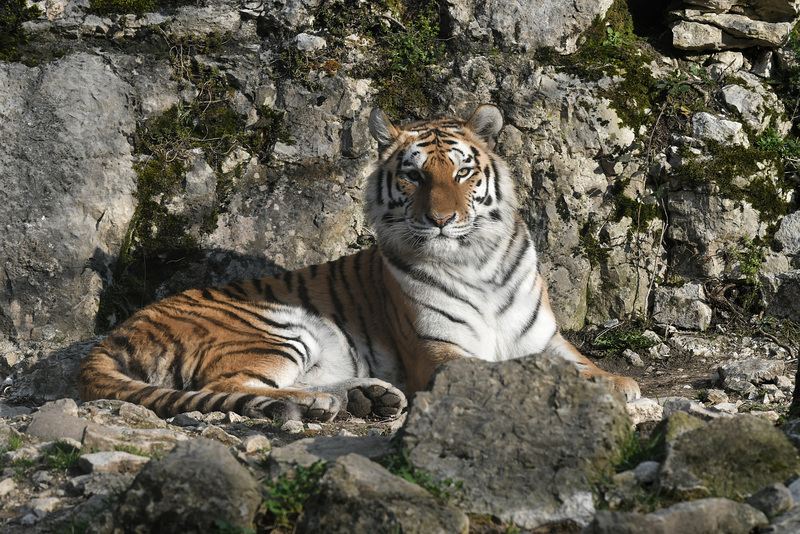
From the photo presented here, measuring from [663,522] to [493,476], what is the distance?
546 mm

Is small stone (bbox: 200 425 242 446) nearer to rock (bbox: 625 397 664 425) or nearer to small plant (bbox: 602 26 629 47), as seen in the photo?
rock (bbox: 625 397 664 425)

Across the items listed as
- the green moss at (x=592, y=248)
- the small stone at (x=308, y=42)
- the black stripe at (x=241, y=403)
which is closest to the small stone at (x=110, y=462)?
the black stripe at (x=241, y=403)

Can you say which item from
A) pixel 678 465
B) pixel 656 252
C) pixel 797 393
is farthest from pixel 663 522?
pixel 656 252

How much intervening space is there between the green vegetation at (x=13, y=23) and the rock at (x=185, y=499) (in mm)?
4919

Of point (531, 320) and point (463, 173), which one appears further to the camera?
point (531, 320)

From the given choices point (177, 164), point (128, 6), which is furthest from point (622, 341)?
point (128, 6)

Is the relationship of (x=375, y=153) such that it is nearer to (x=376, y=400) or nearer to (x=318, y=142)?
(x=318, y=142)

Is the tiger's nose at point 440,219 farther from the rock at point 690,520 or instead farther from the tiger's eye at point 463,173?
the rock at point 690,520

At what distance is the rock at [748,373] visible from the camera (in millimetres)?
4617

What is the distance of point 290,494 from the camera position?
2.28 meters

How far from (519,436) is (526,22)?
16.5 ft

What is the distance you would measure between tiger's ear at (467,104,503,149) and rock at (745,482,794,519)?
3.34 metres

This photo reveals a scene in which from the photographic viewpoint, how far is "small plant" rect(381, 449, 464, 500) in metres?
2.30

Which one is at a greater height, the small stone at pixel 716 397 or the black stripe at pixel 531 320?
the black stripe at pixel 531 320
